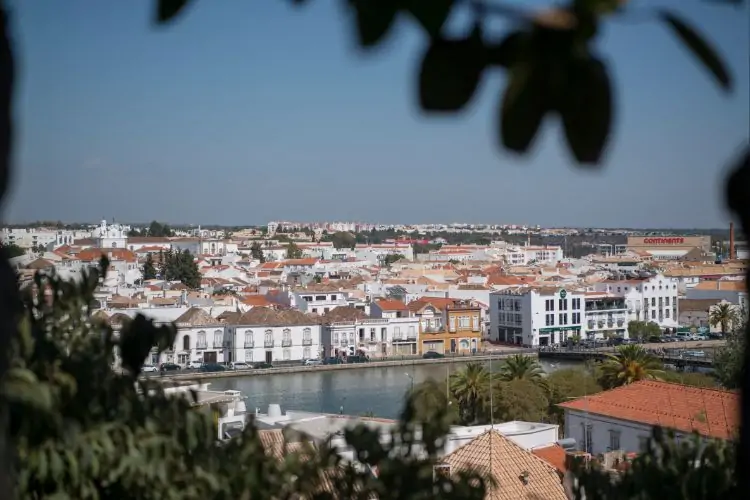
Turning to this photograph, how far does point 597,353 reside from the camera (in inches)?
947

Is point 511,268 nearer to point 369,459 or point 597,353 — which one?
point 597,353

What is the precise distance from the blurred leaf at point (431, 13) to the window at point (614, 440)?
324 inches

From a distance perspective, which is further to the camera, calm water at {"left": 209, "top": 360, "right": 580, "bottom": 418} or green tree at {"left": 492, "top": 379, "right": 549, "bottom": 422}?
calm water at {"left": 209, "top": 360, "right": 580, "bottom": 418}

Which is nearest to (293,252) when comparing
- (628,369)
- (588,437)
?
(628,369)

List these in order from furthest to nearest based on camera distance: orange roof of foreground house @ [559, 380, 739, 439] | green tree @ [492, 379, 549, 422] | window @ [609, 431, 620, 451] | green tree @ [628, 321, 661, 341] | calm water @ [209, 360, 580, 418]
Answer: green tree @ [628, 321, 661, 341], calm water @ [209, 360, 580, 418], green tree @ [492, 379, 549, 422], window @ [609, 431, 620, 451], orange roof of foreground house @ [559, 380, 739, 439]

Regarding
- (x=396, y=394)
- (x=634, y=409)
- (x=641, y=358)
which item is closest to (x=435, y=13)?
(x=634, y=409)

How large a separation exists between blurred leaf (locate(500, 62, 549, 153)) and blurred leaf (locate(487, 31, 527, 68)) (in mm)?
24

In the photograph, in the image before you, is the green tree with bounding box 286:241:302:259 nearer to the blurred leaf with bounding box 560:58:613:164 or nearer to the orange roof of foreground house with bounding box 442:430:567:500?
the orange roof of foreground house with bounding box 442:430:567:500

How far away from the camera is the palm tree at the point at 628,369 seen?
504 inches

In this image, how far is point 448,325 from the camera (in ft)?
84.6

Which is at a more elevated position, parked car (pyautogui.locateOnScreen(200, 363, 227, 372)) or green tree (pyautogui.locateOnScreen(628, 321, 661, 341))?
green tree (pyautogui.locateOnScreen(628, 321, 661, 341))

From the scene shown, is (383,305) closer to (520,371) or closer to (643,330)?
(643,330)

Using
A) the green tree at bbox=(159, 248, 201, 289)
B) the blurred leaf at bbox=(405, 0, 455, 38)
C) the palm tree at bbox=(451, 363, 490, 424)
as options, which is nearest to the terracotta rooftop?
the green tree at bbox=(159, 248, 201, 289)

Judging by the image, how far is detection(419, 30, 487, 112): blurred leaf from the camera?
57cm
